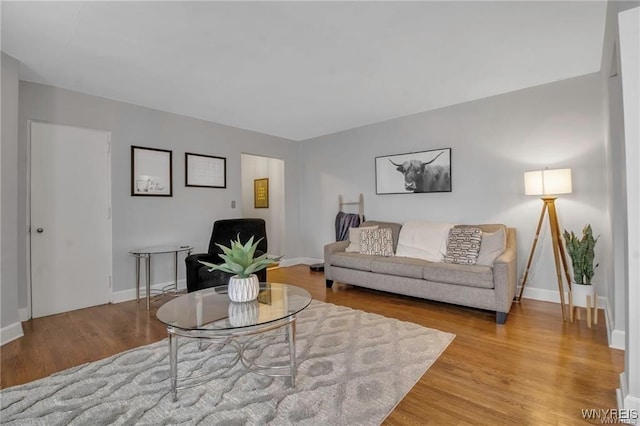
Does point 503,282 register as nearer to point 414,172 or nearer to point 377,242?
point 377,242

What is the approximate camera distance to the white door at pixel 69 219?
3082 mm

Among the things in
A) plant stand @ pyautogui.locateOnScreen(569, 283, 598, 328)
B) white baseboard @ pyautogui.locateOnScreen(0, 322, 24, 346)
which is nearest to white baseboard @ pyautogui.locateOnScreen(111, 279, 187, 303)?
white baseboard @ pyautogui.locateOnScreen(0, 322, 24, 346)

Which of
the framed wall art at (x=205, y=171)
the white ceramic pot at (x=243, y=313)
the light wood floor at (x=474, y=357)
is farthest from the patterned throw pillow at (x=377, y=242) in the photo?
the framed wall art at (x=205, y=171)

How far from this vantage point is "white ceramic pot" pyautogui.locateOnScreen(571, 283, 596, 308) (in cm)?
270

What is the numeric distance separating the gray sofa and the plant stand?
1.57ft

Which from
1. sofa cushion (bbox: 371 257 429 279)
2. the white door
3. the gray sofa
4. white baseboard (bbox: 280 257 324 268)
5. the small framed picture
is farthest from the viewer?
the small framed picture

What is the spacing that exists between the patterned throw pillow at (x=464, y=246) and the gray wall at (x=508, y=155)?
49 centimetres

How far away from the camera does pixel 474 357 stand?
2146mm

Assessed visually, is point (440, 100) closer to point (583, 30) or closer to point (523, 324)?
point (583, 30)

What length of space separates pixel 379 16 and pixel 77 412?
3.06 meters

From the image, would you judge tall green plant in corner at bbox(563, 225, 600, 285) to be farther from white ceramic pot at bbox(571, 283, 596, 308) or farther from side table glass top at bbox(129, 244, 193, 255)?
side table glass top at bbox(129, 244, 193, 255)

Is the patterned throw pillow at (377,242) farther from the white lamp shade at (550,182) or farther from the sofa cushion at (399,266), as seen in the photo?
the white lamp shade at (550,182)

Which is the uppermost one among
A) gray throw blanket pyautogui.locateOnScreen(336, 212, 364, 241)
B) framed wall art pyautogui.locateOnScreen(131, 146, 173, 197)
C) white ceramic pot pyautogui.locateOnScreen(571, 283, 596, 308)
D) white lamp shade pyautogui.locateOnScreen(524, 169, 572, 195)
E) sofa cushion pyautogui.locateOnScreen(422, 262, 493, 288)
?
framed wall art pyautogui.locateOnScreen(131, 146, 173, 197)

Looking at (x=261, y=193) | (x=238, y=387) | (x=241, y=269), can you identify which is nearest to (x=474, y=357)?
(x=238, y=387)
